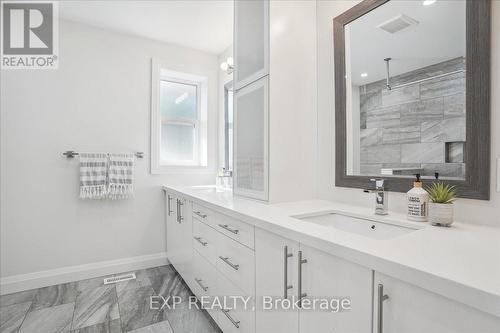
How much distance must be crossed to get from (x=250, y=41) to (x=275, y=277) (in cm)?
154

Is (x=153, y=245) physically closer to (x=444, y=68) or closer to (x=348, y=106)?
(x=348, y=106)

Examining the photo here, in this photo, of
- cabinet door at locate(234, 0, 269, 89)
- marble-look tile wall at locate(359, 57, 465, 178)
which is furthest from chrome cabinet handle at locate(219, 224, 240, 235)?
cabinet door at locate(234, 0, 269, 89)

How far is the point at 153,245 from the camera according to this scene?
A: 2738 millimetres

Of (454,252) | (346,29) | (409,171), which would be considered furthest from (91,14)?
(454,252)

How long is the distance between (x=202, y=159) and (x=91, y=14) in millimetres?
1735

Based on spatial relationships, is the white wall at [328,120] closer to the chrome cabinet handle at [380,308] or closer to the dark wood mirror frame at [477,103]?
the dark wood mirror frame at [477,103]

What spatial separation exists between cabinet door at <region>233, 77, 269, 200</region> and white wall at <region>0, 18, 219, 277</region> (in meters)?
1.25

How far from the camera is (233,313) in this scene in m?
1.37

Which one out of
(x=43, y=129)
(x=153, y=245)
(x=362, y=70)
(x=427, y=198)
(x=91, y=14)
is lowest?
(x=153, y=245)

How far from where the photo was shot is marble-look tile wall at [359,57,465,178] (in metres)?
1.08

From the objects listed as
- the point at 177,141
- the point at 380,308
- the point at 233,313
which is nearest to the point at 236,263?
the point at 233,313

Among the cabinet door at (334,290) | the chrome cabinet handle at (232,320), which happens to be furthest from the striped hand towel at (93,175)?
the cabinet door at (334,290)

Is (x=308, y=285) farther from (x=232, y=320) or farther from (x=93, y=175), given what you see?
(x=93, y=175)

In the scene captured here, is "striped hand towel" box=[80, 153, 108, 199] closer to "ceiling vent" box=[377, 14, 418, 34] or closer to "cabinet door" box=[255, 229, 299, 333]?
"cabinet door" box=[255, 229, 299, 333]
